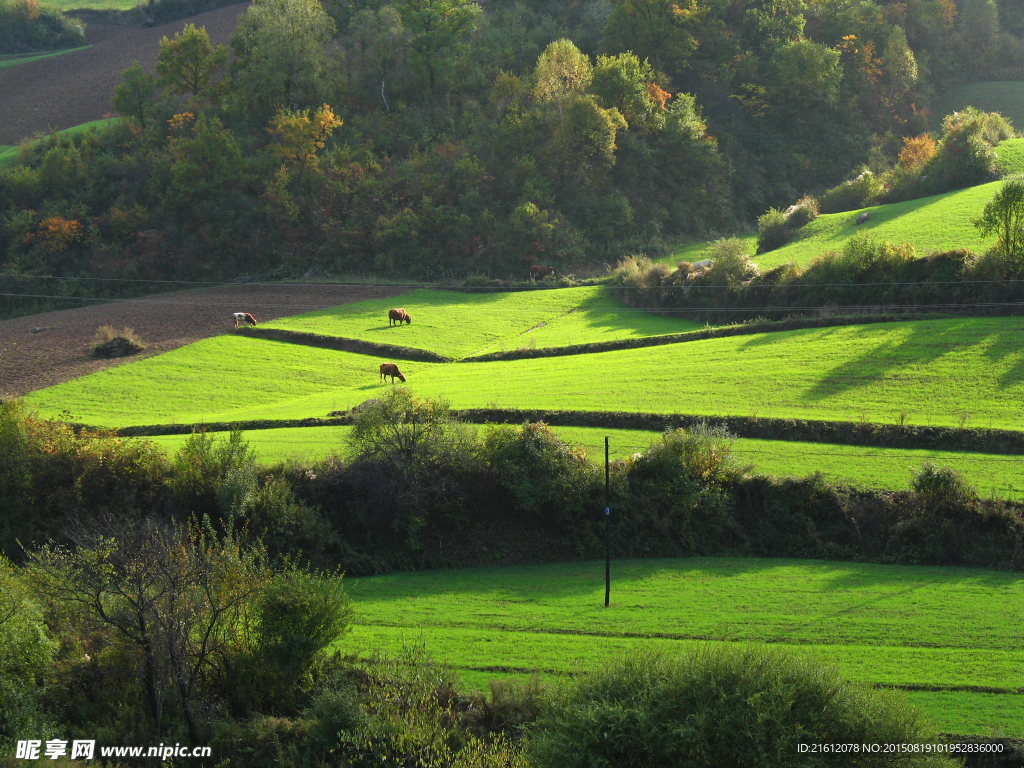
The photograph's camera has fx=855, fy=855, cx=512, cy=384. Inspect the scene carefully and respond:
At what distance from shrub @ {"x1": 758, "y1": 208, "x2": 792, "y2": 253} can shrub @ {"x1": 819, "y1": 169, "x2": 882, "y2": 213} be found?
9.02 metres

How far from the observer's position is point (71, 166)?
271 ft

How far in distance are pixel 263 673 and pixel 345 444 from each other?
13590 millimetres

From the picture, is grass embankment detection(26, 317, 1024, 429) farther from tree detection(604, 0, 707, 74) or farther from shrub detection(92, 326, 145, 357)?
tree detection(604, 0, 707, 74)

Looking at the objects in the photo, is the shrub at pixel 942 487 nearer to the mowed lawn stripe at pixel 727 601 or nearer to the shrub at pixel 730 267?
the mowed lawn stripe at pixel 727 601

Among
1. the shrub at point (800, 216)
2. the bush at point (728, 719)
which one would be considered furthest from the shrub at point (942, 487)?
the shrub at point (800, 216)

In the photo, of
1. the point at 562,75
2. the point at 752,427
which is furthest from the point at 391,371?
the point at 562,75

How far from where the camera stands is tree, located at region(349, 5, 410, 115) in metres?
89.6

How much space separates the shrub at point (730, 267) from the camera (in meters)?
54.4

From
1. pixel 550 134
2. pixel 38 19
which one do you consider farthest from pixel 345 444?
pixel 38 19

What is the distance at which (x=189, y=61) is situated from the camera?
88.2 meters

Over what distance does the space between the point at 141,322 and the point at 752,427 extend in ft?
143

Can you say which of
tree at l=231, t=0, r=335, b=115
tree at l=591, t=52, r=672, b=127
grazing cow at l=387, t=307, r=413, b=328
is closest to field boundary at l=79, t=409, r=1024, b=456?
grazing cow at l=387, t=307, r=413, b=328

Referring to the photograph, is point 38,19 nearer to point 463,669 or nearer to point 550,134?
point 550,134

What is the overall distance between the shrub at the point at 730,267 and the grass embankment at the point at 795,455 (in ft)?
69.7
